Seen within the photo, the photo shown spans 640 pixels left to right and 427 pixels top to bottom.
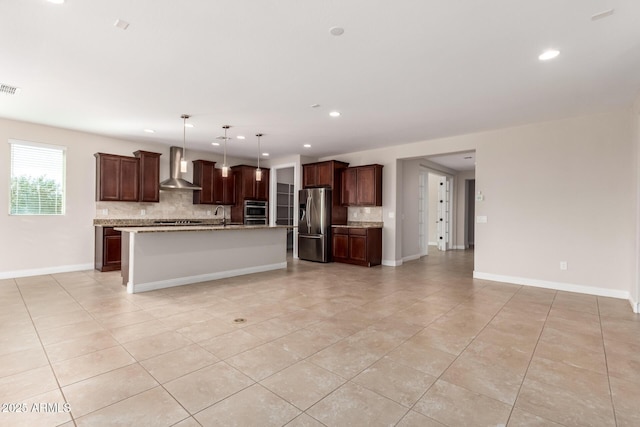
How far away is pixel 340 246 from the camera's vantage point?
7.14 metres

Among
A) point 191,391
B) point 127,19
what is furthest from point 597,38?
point 191,391

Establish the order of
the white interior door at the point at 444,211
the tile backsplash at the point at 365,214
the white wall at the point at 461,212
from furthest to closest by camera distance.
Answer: the white wall at the point at 461,212 → the white interior door at the point at 444,211 → the tile backsplash at the point at 365,214

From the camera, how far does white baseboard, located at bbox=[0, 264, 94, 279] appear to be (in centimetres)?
518

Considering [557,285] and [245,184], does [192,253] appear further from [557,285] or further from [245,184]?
[557,285]

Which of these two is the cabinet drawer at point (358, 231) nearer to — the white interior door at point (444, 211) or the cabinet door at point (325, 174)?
the cabinet door at point (325, 174)

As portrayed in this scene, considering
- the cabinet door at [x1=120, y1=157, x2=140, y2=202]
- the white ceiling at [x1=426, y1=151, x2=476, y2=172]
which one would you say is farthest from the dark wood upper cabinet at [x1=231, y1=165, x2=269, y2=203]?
the white ceiling at [x1=426, y1=151, x2=476, y2=172]

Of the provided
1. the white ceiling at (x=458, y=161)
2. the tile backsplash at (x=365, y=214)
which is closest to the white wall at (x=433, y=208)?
the white ceiling at (x=458, y=161)

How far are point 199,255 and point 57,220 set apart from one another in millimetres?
2945

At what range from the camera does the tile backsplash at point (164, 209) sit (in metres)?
6.27

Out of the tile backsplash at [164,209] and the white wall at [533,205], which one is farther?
the tile backsplash at [164,209]

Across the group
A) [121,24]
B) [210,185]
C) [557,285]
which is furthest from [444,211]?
[121,24]

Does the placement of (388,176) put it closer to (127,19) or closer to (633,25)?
(633,25)

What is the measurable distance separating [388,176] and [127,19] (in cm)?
551

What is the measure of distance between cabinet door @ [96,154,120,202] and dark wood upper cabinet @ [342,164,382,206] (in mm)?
4728
